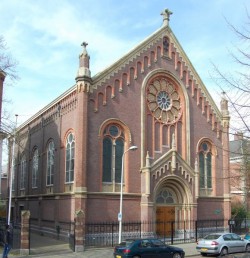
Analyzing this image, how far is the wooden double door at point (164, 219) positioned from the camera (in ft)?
107

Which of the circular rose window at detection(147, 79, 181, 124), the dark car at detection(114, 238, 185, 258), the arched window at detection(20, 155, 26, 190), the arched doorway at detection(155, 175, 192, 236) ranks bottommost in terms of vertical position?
the dark car at detection(114, 238, 185, 258)

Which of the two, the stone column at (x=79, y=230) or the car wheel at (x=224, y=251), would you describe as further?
the stone column at (x=79, y=230)

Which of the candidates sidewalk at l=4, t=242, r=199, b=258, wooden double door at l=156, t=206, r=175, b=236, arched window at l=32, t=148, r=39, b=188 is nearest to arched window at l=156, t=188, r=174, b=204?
wooden double door at l=156, t=206, r=175, b=236

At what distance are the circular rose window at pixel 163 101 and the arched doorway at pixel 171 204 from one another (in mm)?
5647

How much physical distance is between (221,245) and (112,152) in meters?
11.2

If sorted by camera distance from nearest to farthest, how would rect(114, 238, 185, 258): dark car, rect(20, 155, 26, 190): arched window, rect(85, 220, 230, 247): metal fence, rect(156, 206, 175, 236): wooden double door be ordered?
1. rect(114, 238, 185, 258): dark car
2. rect(85, 220, 230, 247): metal fence
3. rect(156, 206, 175, 236): wooden double door
4. rect(20, 155, 26, 190): arched window

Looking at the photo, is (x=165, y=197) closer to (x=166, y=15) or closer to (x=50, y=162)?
(x=50, y=162)

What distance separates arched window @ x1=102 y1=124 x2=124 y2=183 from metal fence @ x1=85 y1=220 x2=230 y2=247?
369 cm

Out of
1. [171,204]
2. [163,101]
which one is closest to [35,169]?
[171,204]

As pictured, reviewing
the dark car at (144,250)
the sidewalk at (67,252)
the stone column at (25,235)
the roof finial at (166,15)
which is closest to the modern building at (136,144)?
the roof finial at (166,15)

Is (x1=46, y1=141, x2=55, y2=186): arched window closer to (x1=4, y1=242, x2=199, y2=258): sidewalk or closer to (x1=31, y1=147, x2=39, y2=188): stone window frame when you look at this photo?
(x1=31, y1=147, x2=39, y2=188): stone window frame

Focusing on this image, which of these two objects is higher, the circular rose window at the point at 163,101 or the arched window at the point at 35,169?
the circular rose window at the point at 163,101

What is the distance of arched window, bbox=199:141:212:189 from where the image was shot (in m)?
36.7

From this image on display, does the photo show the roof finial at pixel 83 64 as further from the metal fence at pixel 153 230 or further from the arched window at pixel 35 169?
the arched window at pixel 35 169
